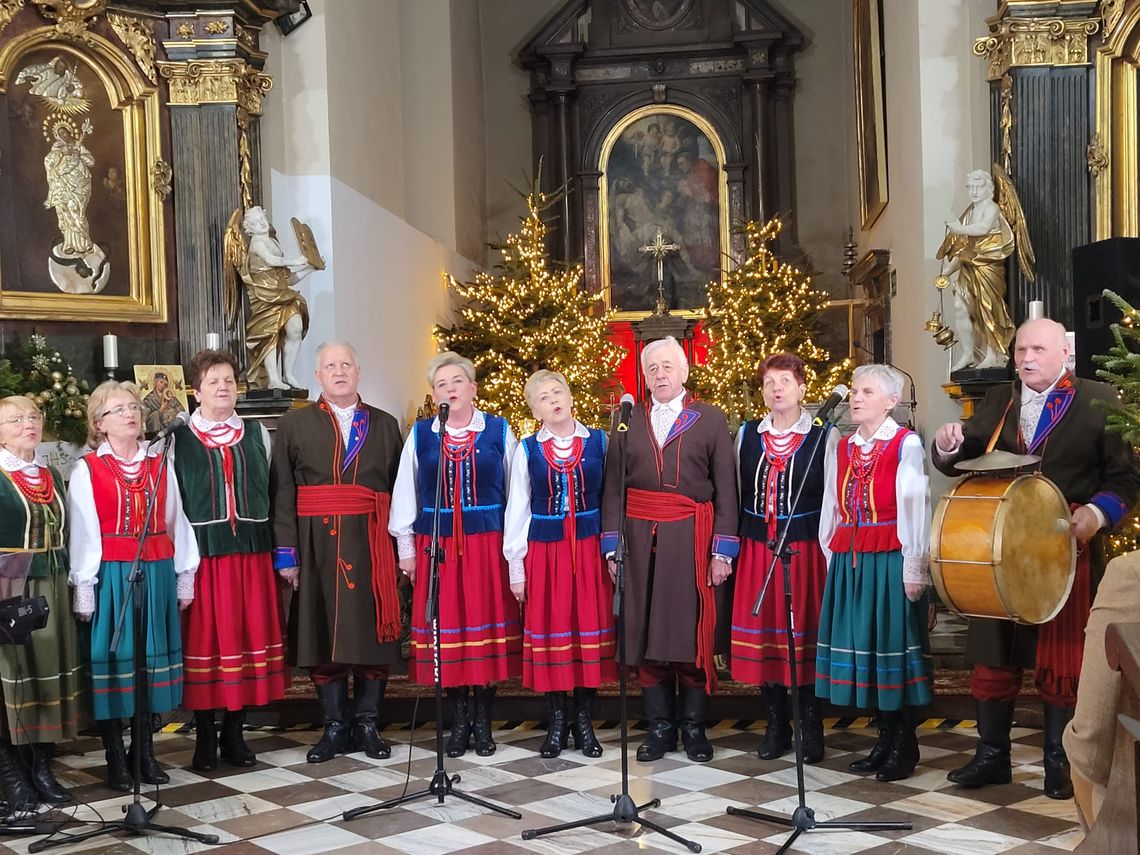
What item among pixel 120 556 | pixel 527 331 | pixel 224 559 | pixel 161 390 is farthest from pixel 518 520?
pixel 527 331

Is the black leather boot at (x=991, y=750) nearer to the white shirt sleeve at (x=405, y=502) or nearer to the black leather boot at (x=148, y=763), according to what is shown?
the white shirt sleeve at (x=405, y=502)

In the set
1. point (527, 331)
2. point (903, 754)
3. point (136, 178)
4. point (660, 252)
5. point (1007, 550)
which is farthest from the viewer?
point (660, 252)

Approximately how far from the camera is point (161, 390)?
846 centimetres

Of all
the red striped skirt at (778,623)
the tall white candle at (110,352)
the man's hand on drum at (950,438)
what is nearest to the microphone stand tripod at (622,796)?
the red striped skirt at (778,623)

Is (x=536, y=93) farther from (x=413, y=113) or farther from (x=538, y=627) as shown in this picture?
(x=538, y=627)

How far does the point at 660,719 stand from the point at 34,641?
2.73 m

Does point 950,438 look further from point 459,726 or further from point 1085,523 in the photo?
point 459,726

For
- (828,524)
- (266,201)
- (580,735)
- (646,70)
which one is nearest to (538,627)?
(580,735)

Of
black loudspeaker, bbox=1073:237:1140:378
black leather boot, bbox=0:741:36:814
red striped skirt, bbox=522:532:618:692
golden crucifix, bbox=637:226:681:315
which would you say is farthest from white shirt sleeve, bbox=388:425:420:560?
golden crucifix, bbox=637:226:681:315

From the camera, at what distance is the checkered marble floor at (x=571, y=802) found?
4590mm

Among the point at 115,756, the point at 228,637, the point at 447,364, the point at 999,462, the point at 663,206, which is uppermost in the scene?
the point at 663,206

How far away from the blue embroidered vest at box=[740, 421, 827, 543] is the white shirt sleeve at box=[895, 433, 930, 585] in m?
0.41

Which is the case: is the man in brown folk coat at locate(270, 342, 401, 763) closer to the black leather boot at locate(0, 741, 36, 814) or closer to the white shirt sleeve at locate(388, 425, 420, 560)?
the white shirt sleeve at locate(388, 425, 420, 560)

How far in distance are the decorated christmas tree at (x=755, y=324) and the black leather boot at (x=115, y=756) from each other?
845 centimetres
